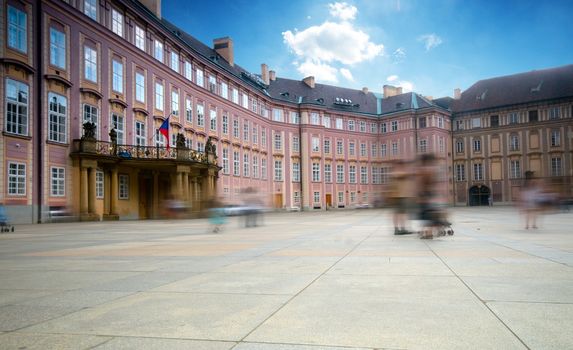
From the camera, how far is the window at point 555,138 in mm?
69312

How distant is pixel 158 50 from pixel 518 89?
189ft

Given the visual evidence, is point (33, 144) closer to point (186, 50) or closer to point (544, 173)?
point (186, 50)

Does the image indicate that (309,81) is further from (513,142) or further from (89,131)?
(89,131)

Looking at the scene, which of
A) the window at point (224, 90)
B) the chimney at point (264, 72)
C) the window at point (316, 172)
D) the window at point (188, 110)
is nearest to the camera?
the window at point (188, 110)

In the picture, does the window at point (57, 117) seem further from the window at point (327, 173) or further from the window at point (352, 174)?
the window at point (352, 174)

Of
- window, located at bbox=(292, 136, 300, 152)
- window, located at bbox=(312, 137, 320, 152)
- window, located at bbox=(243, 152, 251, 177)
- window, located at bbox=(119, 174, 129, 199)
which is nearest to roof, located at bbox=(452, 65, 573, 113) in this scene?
window, located at bbox=(312, 137, 320, 152)

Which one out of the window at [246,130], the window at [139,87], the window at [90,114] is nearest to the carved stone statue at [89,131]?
the window at [90,114]

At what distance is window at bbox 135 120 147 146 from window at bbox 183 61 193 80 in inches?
357

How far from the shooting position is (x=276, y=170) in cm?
6662

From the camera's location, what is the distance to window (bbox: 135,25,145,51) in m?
37.9

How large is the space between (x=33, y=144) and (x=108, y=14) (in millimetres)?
11841

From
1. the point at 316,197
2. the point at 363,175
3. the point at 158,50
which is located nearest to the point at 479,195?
the point at 363,175

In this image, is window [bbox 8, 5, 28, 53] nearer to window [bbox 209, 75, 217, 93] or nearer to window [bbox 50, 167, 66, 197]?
window [bbox 50, 167, 66, 197]

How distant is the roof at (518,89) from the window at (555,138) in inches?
199
